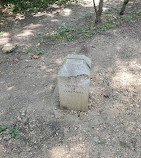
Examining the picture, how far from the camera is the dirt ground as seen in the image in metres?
2.44

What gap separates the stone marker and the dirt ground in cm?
33

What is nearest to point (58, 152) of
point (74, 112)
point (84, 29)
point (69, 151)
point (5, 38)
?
point (69, 151)

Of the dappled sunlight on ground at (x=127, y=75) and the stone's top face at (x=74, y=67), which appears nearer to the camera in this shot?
the stone's top face at (x=74, y=67)

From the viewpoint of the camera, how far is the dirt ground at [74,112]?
95.9 inches

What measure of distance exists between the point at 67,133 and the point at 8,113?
3.97ft

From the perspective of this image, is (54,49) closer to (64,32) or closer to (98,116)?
(64,32)

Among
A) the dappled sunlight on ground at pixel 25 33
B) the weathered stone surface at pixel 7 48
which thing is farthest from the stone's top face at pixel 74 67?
the dappled sunlight on ground at pixel 25 33

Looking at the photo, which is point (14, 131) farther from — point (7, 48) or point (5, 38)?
point (5, 38)

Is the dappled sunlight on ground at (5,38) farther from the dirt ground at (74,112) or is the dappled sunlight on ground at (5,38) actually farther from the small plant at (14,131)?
the small plant at (14,131)

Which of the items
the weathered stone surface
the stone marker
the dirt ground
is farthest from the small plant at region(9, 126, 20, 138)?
the weathered stone surface

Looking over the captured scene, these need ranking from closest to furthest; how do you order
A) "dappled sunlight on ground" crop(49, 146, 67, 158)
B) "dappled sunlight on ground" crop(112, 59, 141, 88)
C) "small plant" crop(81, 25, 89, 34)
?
"dappled sunlight on ground" crop(49, 146, 67, 158), "dappled sunlight on ground" crop(112, 59, 141, 88), "small plant" crop(81, 25, 89, 34)

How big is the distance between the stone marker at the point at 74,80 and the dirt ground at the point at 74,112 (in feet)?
1.08

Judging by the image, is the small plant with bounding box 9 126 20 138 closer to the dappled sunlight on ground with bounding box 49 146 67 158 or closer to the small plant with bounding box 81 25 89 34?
the dappled sunlight on ground with bounding box 49 146 67 158

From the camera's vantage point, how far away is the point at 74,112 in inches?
115
